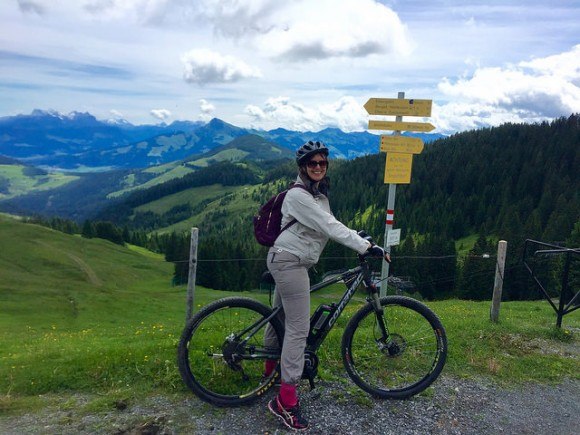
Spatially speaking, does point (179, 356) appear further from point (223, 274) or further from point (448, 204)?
point (448, 204)

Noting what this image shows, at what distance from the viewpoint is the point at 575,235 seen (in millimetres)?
64375

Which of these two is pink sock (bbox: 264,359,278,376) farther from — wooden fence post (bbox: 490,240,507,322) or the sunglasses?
wooden fence post (bbox: 490,240,507,322)

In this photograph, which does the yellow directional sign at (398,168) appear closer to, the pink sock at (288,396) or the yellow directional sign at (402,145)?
the yellow directional sign at (402,145)

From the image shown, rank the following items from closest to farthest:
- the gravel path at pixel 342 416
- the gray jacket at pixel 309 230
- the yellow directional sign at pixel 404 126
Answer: the gray jacket at pixel 309 230 → the gravel path at pixel 342 416 → the yellow directional sign at pixel 404 126

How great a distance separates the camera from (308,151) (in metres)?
5.30

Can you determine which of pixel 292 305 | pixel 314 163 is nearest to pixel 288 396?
pixel 292 305

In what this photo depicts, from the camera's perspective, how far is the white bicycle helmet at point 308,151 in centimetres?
529

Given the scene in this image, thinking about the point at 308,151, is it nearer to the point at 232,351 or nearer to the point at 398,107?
the point at 232,351

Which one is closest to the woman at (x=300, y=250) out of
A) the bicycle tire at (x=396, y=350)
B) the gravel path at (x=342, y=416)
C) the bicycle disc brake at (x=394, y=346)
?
the gravel path at (x=342, y=416)

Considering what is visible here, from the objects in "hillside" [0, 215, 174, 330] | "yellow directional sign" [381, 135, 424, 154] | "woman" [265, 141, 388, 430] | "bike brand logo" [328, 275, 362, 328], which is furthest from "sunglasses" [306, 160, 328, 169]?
"hillside" [0, 215, 174, 330]

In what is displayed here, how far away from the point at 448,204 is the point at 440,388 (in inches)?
5624

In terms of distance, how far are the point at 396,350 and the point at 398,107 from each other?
702 centimetres

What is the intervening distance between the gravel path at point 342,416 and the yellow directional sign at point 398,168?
19.9ft

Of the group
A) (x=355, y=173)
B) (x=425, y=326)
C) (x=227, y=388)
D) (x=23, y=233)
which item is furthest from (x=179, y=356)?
(x=355, y=173)
